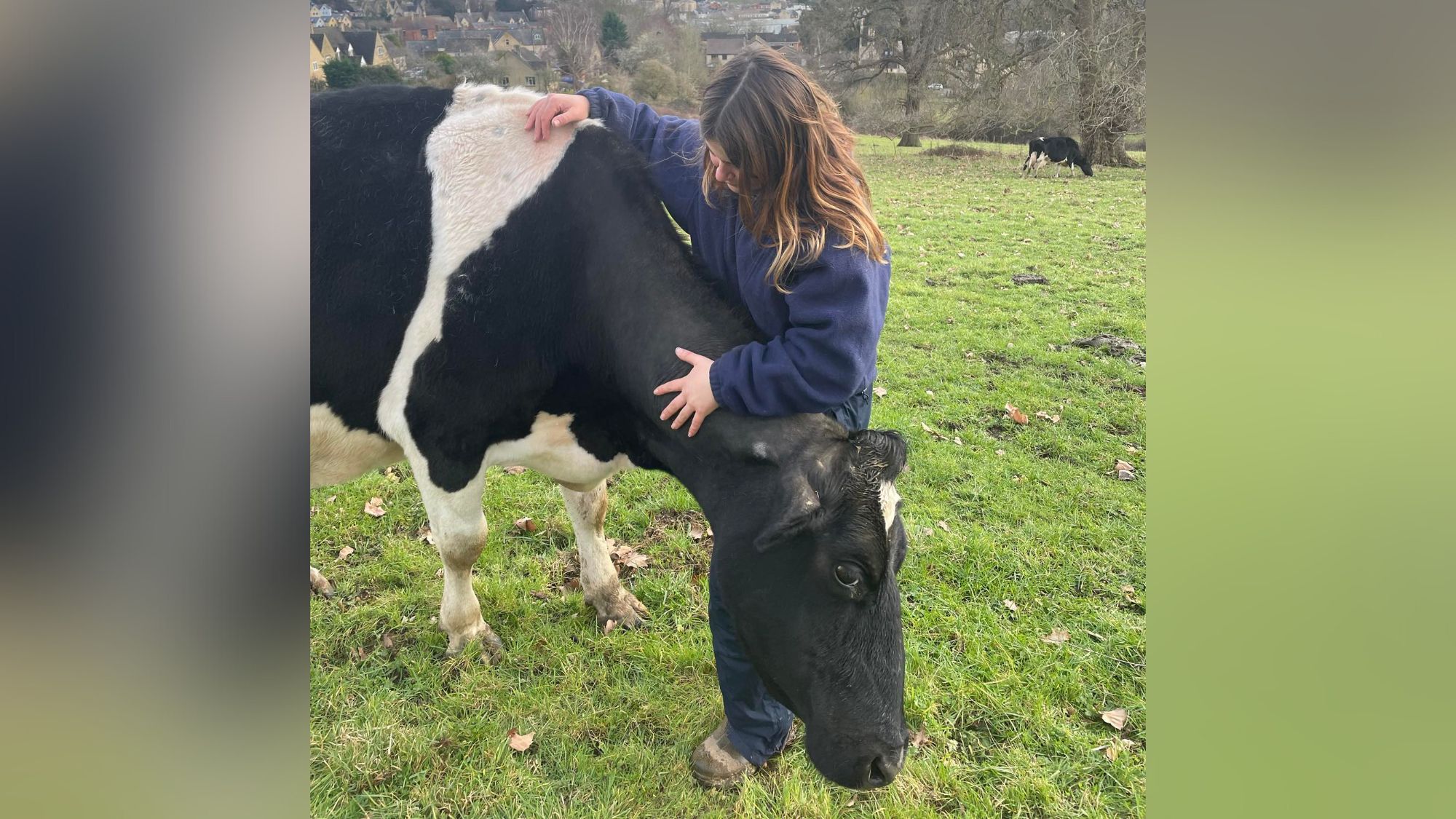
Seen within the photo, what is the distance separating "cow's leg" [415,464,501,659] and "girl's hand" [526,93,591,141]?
4.55 ft

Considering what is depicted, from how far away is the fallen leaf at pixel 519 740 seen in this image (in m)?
3.17

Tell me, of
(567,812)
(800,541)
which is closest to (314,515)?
(567,812)

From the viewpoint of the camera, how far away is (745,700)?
2.90 metres

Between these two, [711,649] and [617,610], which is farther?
[617,610]

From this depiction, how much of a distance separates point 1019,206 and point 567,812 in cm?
1426

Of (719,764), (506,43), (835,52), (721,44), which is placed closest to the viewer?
(719,764)

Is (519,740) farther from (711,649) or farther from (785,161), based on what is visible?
(785,161)

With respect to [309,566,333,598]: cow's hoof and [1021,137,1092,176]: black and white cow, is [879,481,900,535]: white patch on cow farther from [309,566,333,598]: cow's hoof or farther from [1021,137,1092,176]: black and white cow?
[1021,137,1092,176]: black and white cow

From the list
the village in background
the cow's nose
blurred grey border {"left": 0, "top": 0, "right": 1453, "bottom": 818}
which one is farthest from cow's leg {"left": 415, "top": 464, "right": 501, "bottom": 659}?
blurred grey border {"left": 0, "top": 0, "right": 1453, "bottom": 818}

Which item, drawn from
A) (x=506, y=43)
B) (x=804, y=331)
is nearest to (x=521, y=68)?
(x=506, y=43)

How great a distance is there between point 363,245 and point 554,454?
42.1 inches
